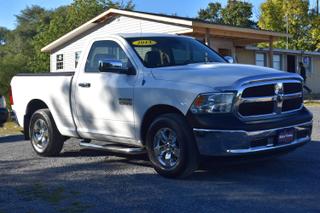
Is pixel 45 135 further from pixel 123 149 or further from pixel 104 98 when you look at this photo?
pixel 123 149

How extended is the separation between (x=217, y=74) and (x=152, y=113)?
105cm

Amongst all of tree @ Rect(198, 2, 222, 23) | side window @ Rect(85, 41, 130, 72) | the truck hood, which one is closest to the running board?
the truck hood

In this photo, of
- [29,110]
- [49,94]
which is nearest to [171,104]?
[49,94]

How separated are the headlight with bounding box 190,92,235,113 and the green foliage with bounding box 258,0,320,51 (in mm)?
35164

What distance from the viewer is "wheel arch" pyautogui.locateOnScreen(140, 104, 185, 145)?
660cm

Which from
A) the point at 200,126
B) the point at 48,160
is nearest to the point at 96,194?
the point at 200,126

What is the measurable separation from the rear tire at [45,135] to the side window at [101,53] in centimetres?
128

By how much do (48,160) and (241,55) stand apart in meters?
21.1

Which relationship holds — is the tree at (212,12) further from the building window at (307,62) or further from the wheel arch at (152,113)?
the wheel arch at (152,113)

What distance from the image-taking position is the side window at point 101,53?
7688 millimetres

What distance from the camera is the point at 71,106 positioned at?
802 cm

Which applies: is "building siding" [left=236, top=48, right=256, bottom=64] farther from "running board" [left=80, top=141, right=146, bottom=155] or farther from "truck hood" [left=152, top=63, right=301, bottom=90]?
"truck hood" [left=152, top=63, right=301, bottom=90]

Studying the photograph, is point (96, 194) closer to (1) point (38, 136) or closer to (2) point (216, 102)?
(2) point (216, 102)

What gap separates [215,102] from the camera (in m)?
6.07
